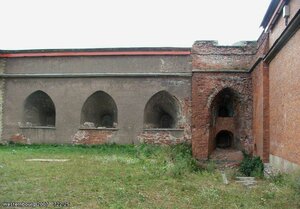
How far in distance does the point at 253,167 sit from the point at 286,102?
3844 millimetres

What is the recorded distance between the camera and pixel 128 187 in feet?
28.5

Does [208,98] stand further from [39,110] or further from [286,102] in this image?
[39,110]

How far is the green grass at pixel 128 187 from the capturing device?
7.34 metres

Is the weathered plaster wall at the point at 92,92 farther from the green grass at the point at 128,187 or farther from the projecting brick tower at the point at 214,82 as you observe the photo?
the green grass at the point at 128,187

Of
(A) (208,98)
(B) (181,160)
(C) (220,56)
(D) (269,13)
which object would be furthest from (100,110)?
(D) (269,13)

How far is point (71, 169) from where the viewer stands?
11055 millimetres

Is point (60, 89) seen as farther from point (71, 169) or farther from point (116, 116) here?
point (71, 169)

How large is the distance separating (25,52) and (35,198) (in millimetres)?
13360

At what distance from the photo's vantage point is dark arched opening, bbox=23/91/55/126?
1930 centimetres

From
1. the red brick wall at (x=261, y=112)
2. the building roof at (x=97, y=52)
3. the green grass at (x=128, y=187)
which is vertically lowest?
the green grass at (x=128, y=187)

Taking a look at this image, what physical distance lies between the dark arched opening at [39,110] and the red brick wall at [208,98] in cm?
806

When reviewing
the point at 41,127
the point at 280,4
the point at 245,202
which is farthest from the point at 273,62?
the point at 41,127

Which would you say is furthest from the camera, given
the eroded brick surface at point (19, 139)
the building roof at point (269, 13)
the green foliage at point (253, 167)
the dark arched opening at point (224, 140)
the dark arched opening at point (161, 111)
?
the eroded brick surface at point (19, 139)

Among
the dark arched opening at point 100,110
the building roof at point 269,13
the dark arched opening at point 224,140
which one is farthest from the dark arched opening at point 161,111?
the building roof at point 269,13
